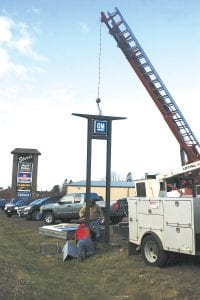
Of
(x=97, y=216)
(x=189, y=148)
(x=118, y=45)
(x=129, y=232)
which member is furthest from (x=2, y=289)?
(x=118, y=45)

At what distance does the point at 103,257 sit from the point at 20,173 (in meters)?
74.1

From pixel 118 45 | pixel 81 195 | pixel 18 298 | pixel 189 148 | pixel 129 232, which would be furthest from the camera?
pixel 81 195

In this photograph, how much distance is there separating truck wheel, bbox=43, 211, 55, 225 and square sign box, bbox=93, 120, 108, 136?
48.6ft

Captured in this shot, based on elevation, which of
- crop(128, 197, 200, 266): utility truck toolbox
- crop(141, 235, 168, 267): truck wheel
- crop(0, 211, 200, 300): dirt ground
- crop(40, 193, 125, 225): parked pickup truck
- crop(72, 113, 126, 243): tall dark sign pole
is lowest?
crop(0, 211, 200, 300): dirt ground

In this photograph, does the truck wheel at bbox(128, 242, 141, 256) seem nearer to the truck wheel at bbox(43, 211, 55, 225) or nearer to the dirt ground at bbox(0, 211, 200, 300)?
the dirt ground at bbox(0, 211, 200, 300)

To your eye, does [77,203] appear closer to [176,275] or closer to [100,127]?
[100,127]

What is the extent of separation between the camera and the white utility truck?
1170 cm

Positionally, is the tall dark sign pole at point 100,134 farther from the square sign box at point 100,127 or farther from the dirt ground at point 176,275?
the dirt ground at point 176,275

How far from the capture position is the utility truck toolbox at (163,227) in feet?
38.3

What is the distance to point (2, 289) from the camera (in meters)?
9.84

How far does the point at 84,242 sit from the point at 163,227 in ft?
12.8

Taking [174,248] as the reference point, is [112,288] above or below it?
below

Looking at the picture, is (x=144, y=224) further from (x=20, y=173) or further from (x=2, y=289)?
(x=20, y=173)

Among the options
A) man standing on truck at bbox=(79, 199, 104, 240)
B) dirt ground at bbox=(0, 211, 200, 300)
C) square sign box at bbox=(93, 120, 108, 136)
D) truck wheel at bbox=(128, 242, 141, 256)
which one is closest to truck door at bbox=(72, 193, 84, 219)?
man standing on truck at bbox=(79, 199, 104, 240)
